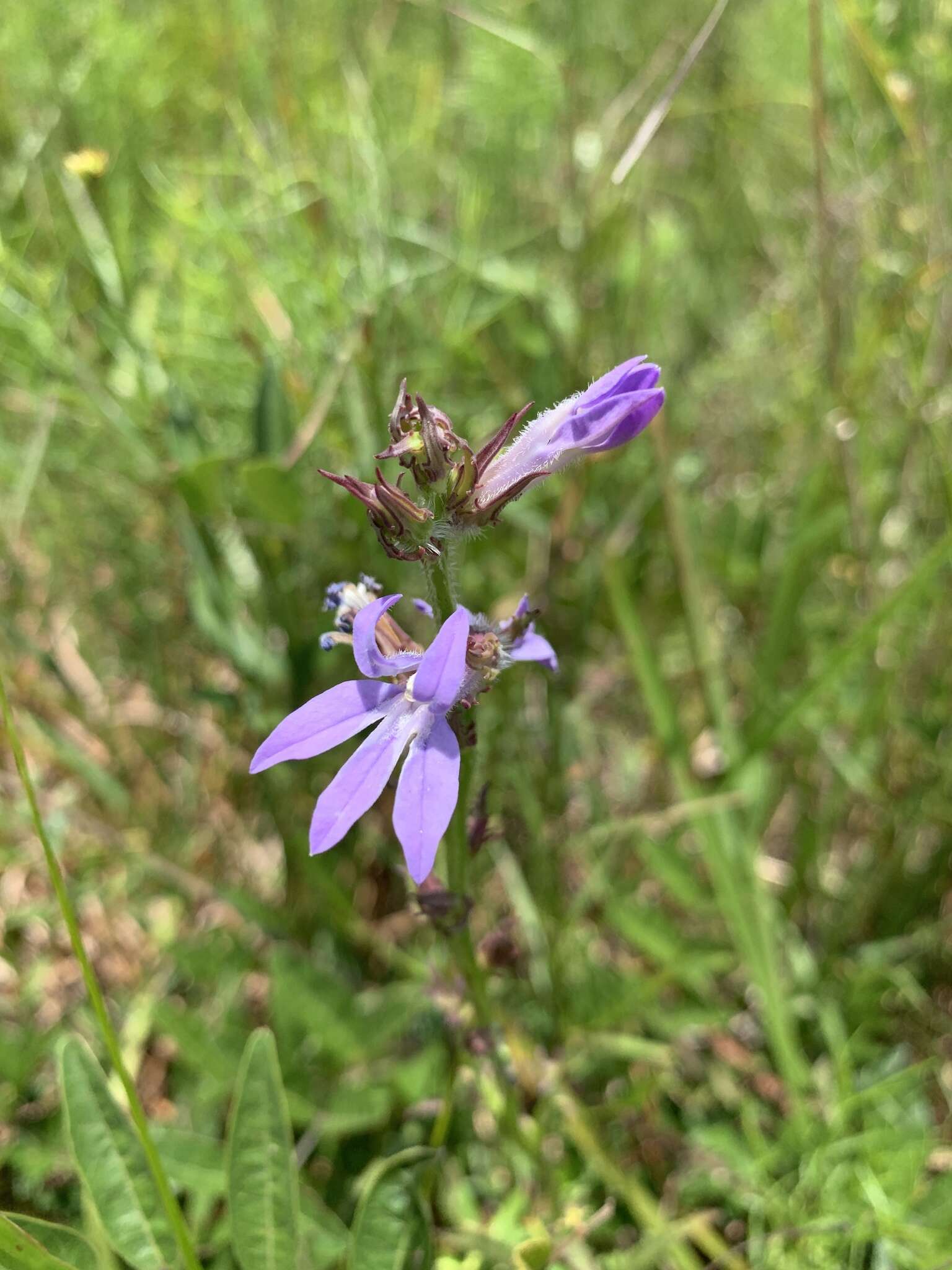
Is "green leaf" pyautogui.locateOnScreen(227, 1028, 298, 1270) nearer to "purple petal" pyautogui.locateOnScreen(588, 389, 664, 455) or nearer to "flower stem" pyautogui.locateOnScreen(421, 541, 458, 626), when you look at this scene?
"flower stem" pyautogui.locateOnScreen(421, 541, 458, 626)

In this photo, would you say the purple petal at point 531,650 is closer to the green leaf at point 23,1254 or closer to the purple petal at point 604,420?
the purple petal at point 604,420

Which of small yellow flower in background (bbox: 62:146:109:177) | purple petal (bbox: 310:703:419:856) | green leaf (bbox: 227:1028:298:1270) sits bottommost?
green leaf (bbox: 227:1028:298:1270)

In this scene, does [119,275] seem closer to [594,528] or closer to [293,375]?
[293,375]

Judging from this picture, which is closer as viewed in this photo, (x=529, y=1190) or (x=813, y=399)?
(x=529, y=1190)

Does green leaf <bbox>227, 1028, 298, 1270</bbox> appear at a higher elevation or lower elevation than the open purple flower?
lower

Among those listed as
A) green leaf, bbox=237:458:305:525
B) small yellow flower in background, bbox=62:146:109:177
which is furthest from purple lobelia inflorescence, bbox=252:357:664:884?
small yellow flower in background, bbox=62:146:109:177

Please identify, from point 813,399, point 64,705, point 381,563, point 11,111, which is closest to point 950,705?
point 813,399
